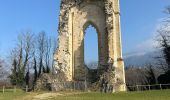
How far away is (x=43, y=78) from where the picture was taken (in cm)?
3262

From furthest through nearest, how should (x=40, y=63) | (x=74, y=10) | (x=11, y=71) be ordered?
(x=40, y=63)
(x=11, y=71)
(x=74, y=10)

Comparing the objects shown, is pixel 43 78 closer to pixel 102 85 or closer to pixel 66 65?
pixel 66 65

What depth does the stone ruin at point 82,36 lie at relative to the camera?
115 ft

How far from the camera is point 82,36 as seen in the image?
3734 centimetres

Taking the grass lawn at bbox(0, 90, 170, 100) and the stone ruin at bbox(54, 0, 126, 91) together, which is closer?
the grass lawn at bbox(0, 90, 170, 100)

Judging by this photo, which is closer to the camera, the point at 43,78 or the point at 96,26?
the point at 43,78

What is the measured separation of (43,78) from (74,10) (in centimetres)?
987

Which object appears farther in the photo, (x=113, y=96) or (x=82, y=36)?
(x=82, y=36)

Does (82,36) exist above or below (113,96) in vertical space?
above

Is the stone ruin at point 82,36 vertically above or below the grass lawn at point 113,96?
above

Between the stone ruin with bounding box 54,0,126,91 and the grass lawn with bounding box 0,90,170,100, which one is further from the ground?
the stone ruin with bounding box 54,0,126,91

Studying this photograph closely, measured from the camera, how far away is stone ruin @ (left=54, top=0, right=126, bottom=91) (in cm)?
3506

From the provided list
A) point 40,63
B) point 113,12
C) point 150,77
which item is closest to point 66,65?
point 113,12

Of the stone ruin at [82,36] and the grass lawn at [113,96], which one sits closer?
the grass lawn at [113,96]
